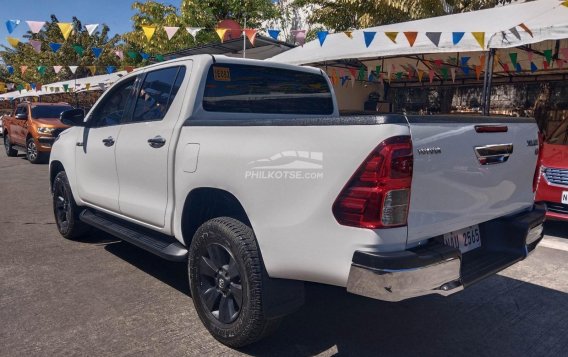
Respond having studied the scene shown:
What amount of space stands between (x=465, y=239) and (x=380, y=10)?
1256cm

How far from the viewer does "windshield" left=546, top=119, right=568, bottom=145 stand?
1245cm

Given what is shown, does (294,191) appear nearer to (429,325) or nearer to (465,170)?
(465,170)

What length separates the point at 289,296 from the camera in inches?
104

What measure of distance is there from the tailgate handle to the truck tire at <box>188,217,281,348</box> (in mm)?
1436

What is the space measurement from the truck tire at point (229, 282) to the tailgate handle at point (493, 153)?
144cm

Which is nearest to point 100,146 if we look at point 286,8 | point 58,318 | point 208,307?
point 58,318

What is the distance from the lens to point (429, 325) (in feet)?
10.8

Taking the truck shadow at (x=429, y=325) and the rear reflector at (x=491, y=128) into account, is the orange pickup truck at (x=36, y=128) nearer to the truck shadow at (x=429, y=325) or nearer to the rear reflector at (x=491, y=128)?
the truck shadow at (x=429, y=325)

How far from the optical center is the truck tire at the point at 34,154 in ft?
42.4

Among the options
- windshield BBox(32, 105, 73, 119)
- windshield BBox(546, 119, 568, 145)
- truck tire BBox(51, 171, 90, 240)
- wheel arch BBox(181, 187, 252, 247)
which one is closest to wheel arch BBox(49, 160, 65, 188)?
truck tire BBox(51, 171, 90, 240)

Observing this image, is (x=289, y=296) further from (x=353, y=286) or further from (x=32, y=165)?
(x=32, y=165)

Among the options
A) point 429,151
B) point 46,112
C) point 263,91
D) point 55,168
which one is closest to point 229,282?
point 429,151

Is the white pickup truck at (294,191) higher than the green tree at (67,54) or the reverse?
the reverse

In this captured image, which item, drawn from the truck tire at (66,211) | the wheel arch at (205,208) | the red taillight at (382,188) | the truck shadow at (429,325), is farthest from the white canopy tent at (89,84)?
the red taillight at (382,188)
